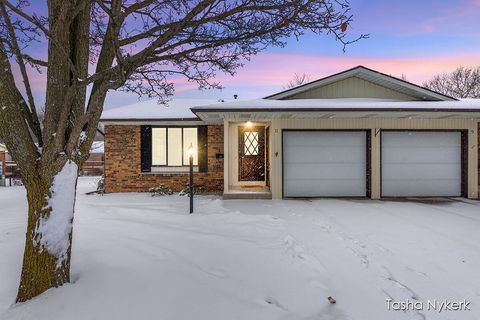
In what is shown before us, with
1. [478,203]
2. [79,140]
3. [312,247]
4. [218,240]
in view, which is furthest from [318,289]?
[478,203]

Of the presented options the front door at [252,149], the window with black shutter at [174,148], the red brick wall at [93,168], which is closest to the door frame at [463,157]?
the front door at [252,149]

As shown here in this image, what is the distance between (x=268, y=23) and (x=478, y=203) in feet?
29.2

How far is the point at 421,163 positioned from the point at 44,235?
34.8ft

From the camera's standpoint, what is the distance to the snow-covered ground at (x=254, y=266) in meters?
2.99

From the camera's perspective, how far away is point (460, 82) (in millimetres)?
32438

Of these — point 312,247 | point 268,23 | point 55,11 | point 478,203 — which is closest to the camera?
point 55,11

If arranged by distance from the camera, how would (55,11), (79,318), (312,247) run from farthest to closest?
1. (312,247)
2. (55,11)
3. (79,318)

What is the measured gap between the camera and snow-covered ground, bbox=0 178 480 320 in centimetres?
299

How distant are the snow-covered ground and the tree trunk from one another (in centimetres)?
16

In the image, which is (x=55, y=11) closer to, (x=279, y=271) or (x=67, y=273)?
(x=67, y=273)

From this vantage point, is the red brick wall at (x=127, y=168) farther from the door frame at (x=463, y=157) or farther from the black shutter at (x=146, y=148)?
the door frame at (x=463, y=157)

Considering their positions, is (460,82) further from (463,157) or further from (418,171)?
(418,171)

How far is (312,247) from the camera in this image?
491 centimetres

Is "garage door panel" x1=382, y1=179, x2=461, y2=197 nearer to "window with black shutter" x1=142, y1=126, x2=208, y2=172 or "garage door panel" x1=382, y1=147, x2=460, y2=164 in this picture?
"garage door panel" x1=382, y1=147, x2=460, y2=164
